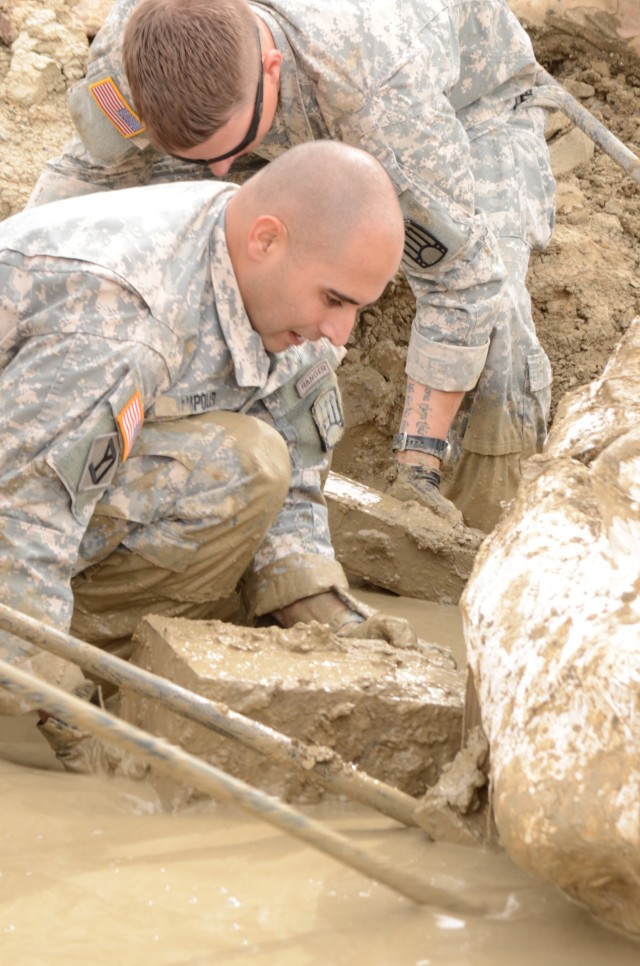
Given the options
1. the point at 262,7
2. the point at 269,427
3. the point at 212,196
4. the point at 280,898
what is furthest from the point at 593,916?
the point at 262,7

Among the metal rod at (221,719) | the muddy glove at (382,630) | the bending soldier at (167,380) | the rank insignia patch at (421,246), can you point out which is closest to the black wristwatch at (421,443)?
the rank insignia patch at (421,246)

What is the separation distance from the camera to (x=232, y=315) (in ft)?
9.08

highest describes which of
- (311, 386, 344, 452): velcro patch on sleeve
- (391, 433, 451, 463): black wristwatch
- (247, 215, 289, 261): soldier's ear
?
(247, 215, 289, 261): soldier's ear

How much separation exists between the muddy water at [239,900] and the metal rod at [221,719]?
87 millimetres

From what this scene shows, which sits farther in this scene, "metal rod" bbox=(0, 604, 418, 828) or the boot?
the boot

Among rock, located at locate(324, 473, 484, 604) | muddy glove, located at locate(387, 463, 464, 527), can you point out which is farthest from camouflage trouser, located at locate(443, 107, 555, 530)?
rock, located at locate(324, 473, 484, 604)

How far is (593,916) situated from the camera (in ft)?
5.39

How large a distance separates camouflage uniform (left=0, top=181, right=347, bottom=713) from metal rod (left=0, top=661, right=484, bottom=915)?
2.53 feet

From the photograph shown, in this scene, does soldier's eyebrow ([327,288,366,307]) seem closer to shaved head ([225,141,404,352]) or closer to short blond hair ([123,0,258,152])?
shaved head ([225,141,404,352])

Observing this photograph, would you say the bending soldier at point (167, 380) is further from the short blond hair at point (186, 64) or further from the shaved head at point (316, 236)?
the short blond hair at point (186, 64)

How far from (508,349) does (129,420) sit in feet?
6.43

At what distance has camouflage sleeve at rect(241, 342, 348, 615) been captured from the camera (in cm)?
305

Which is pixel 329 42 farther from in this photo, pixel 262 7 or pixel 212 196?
pixel 212 196

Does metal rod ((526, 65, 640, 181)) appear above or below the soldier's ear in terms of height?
above
